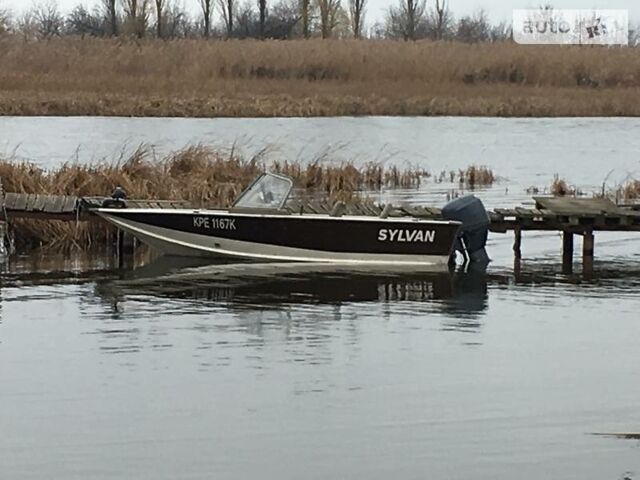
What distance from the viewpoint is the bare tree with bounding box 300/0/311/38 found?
87.6 meters

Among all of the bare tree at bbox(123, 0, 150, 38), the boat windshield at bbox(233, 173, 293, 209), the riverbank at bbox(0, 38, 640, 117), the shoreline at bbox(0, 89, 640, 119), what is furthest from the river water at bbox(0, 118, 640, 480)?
the bare tree at bbox(123, 0, 150, 38)

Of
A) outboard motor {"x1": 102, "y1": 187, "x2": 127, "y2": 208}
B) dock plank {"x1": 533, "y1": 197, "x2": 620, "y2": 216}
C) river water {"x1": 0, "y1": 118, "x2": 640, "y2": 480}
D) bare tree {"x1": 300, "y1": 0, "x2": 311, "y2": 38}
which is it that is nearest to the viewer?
river water {"x1": 0, "y1": 118, "x2": 640, "y2": 480}

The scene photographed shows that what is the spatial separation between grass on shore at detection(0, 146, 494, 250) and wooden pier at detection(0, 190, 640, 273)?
2.54ft

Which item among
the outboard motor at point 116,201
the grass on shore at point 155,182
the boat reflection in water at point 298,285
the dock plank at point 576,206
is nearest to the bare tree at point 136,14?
the grass on shore at point 155,182

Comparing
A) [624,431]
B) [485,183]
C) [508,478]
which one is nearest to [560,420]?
[624,431]

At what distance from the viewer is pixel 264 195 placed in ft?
64.7

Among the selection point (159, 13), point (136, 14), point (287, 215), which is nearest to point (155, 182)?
point (287, 215)

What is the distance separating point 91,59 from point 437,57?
15383mm

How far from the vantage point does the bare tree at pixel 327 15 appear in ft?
288

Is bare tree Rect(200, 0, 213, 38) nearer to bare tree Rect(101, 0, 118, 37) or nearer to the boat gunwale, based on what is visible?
bare tree Rect(101, 0, 118, 37)

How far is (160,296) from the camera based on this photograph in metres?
17.4

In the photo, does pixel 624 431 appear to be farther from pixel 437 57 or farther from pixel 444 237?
pixel 437 57

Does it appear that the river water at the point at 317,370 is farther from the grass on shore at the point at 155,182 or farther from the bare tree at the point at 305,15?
the bare tree at the point at 305,15

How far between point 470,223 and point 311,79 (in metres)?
41.1
